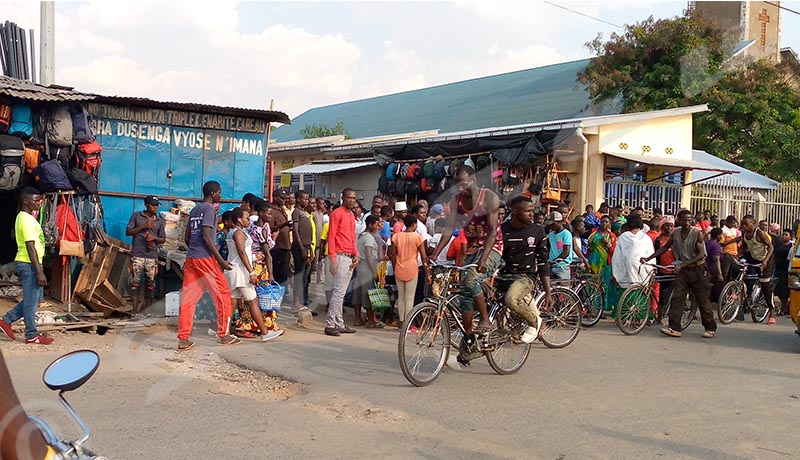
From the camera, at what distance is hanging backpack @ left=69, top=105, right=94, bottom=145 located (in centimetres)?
1042

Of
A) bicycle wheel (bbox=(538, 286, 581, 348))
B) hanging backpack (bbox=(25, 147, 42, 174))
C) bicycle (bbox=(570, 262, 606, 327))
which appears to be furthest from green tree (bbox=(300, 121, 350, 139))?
bicycle wheel (bbox=(538, 286, 581, 348))

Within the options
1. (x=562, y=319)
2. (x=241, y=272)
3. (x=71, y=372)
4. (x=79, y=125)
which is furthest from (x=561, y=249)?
(x=71, y=372)

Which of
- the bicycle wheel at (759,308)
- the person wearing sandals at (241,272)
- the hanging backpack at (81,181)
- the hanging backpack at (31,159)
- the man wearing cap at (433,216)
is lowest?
the bicycle wheel at (759,308)

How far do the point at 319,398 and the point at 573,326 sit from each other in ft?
12.8

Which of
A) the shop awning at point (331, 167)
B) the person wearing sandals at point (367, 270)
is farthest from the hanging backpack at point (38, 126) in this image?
the shop awning at point (331, 167)

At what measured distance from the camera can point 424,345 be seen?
7.00 meters

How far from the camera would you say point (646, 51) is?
23.6m

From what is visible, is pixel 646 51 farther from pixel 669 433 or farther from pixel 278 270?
pixel 669 433

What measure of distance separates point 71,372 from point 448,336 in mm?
4966

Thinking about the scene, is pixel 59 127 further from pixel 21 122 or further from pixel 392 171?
pixel 392 171

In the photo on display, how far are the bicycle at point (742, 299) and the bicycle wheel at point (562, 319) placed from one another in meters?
4.05

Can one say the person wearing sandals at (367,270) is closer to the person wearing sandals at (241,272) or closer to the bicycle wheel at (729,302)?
the person wearing sandals at (241,272)

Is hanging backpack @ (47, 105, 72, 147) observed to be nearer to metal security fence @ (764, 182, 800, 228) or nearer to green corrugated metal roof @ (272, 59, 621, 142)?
metal security fence @ (764, 182, 800, 228)

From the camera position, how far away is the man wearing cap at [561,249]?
11.2 m
